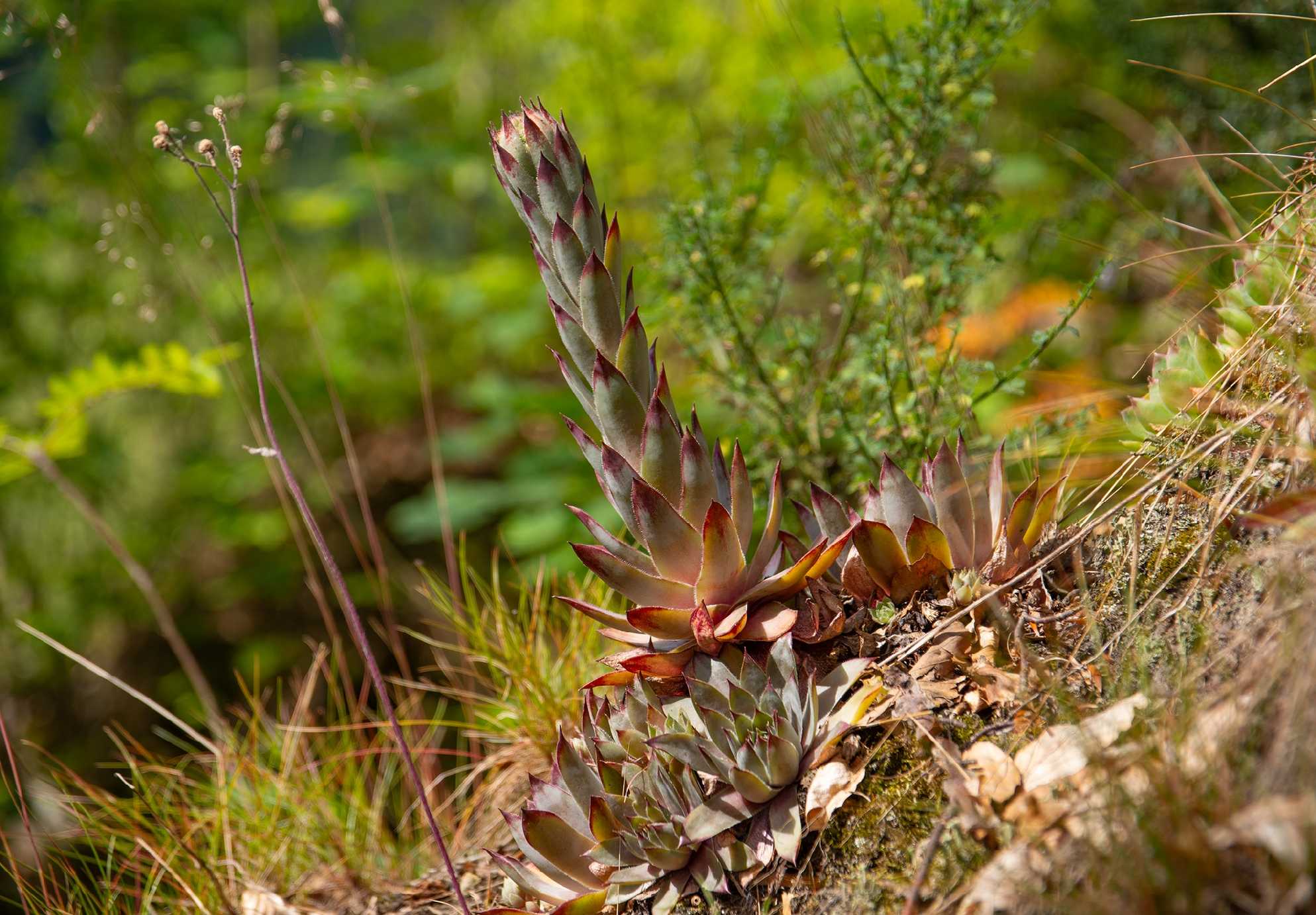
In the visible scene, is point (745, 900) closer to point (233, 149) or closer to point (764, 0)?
point (233, 149)

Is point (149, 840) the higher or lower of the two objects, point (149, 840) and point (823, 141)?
the lower

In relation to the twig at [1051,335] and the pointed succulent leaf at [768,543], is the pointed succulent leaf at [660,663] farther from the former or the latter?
the twig at [1051,335]

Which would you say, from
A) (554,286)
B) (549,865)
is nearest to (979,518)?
(554,286)

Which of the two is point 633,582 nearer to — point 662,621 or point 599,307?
point 662,621

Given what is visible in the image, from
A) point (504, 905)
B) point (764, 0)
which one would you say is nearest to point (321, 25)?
point (764, 0)

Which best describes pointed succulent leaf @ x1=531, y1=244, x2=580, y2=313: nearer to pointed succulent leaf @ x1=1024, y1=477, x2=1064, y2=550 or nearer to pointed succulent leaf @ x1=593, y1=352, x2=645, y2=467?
pointed succulent leaf @ x1=593, y1=352, x2=645, y2=467

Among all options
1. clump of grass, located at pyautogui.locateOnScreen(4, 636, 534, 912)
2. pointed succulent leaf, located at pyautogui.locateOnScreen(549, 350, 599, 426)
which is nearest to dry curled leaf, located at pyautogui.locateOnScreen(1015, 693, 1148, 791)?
pointed succulent leaf, located at pyautogui.locateOnScreen(549, 350, 599, 426)

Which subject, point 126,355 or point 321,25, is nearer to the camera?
point 126,355
